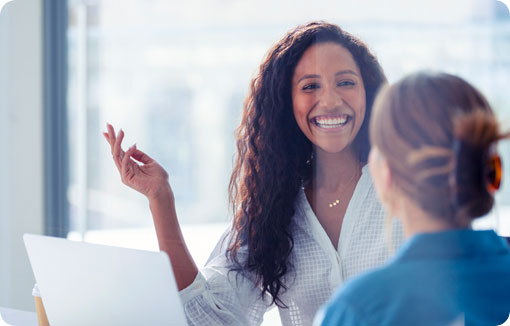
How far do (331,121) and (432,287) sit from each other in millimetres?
331

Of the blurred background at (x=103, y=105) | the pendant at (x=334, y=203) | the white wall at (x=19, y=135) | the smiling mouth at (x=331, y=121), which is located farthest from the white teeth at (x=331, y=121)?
the white wall at (x=19, y=135)

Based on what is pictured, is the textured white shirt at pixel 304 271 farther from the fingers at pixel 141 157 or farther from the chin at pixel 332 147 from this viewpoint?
the fingers at pixel 141 157

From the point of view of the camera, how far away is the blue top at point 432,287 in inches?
23.9

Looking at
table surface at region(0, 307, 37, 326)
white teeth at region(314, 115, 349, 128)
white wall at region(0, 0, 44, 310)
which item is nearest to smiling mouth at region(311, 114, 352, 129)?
white teeth at region(314, 115, 349, 128)

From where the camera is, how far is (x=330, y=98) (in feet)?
2.87

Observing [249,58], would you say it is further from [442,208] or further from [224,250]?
[442,208]

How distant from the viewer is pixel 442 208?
2.09 ft

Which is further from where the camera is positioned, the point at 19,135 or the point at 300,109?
the point at 19,135

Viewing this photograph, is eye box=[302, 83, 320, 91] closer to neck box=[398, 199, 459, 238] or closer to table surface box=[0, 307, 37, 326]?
neck box=[398, 199, 459, 238]

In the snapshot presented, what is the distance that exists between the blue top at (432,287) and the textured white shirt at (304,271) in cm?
16

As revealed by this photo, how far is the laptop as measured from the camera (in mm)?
818

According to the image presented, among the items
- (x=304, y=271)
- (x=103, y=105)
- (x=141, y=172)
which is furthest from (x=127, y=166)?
(x=103, y=105)

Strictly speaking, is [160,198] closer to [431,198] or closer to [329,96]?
[329,96]

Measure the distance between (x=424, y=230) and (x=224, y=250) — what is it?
532 mm
